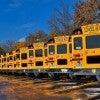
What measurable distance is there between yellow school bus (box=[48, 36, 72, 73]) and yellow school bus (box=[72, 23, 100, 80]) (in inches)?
164

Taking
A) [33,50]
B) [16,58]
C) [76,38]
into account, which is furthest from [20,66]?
[76,38]

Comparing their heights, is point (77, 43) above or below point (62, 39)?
below

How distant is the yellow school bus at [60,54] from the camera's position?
88.9 ft

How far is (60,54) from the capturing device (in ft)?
91.7

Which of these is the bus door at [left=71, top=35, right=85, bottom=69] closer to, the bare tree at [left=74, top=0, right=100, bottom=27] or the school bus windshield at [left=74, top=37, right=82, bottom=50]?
the school bus windshield at [left=74, top=37, right=82, bottom=50]

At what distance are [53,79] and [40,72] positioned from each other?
339 centimetres

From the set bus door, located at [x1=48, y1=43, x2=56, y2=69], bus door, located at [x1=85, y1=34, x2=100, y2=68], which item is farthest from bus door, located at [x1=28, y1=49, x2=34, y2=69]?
bus door, located at [x1=85, y1=34, x2=100, y2=68]

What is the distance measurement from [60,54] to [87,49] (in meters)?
6.22

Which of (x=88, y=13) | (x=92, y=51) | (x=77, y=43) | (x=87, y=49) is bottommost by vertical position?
(x=92, y=51)

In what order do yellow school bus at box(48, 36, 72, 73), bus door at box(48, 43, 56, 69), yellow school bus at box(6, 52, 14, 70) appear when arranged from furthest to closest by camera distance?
yellow school bus at box(6, 52, 14, 70), bus door at box(48, 43, 56, 69), yellow school bus at box(48, 36, 72, 73)

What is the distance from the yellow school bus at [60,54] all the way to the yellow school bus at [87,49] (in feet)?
13.6

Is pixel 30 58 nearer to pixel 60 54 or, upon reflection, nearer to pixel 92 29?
pixel 60 54

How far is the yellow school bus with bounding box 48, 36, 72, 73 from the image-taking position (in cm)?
2711

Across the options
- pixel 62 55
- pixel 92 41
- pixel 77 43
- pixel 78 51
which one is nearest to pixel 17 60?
pixel 62 55
